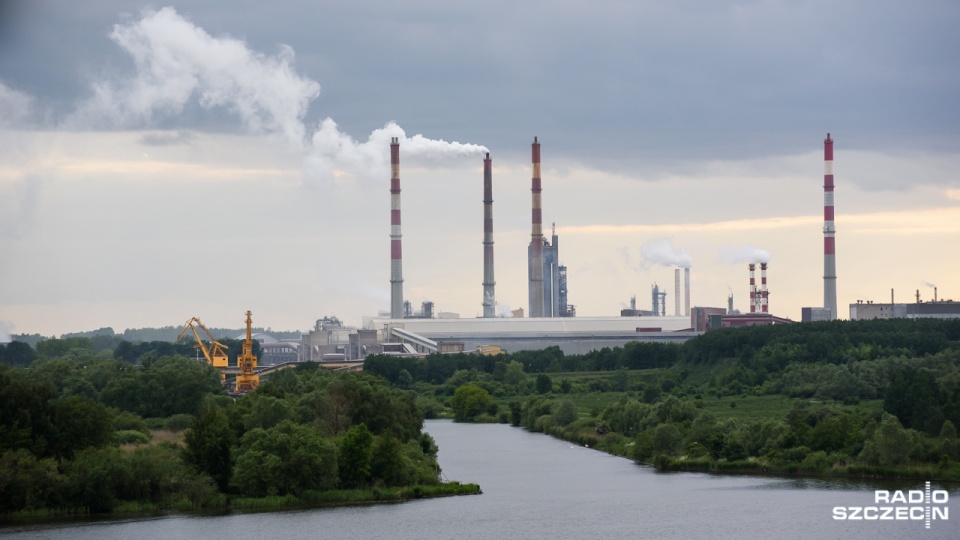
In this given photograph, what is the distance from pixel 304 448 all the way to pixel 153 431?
680 inches

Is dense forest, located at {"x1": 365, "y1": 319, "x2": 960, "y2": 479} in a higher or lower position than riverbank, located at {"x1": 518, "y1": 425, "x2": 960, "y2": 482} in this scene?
higher

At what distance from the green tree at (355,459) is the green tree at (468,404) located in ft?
120

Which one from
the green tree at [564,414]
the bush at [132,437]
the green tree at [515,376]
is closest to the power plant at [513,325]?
the green tree at [515,376]

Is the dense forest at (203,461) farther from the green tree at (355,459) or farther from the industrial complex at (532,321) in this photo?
the industrial complex at (532,321)

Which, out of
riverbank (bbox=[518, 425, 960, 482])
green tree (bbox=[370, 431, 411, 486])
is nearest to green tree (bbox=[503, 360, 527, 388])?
riverbank (bbox=[518, 425, 960, 482])

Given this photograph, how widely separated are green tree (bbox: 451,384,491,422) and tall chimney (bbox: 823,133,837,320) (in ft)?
102

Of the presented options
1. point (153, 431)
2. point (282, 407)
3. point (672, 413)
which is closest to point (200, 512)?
point (282, 407)

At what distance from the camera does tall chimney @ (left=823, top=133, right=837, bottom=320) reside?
3944 inches

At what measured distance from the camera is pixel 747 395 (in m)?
77.3

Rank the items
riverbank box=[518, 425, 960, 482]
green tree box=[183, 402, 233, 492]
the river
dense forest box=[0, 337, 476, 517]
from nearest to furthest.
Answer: the river, dense forest box=[0, 337, 476, 517], green tree box=[183, 402, 233, 492], riverbank box=[518, 425, 960, 482]

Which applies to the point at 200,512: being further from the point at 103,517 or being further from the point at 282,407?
the point at 282,407

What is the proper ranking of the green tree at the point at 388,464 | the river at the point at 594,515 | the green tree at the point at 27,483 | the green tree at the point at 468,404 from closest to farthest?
the river at the point at 594,515 → the green tree at the point at 27,483 → the green tree at the point at 388,464 → the green tree at the point at 468,404

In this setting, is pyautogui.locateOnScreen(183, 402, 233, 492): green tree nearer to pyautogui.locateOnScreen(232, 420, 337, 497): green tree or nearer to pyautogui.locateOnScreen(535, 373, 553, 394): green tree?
pyautogui.locateOnScreen(232, 420, 337, 497): green tree

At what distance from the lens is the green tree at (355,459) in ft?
140
